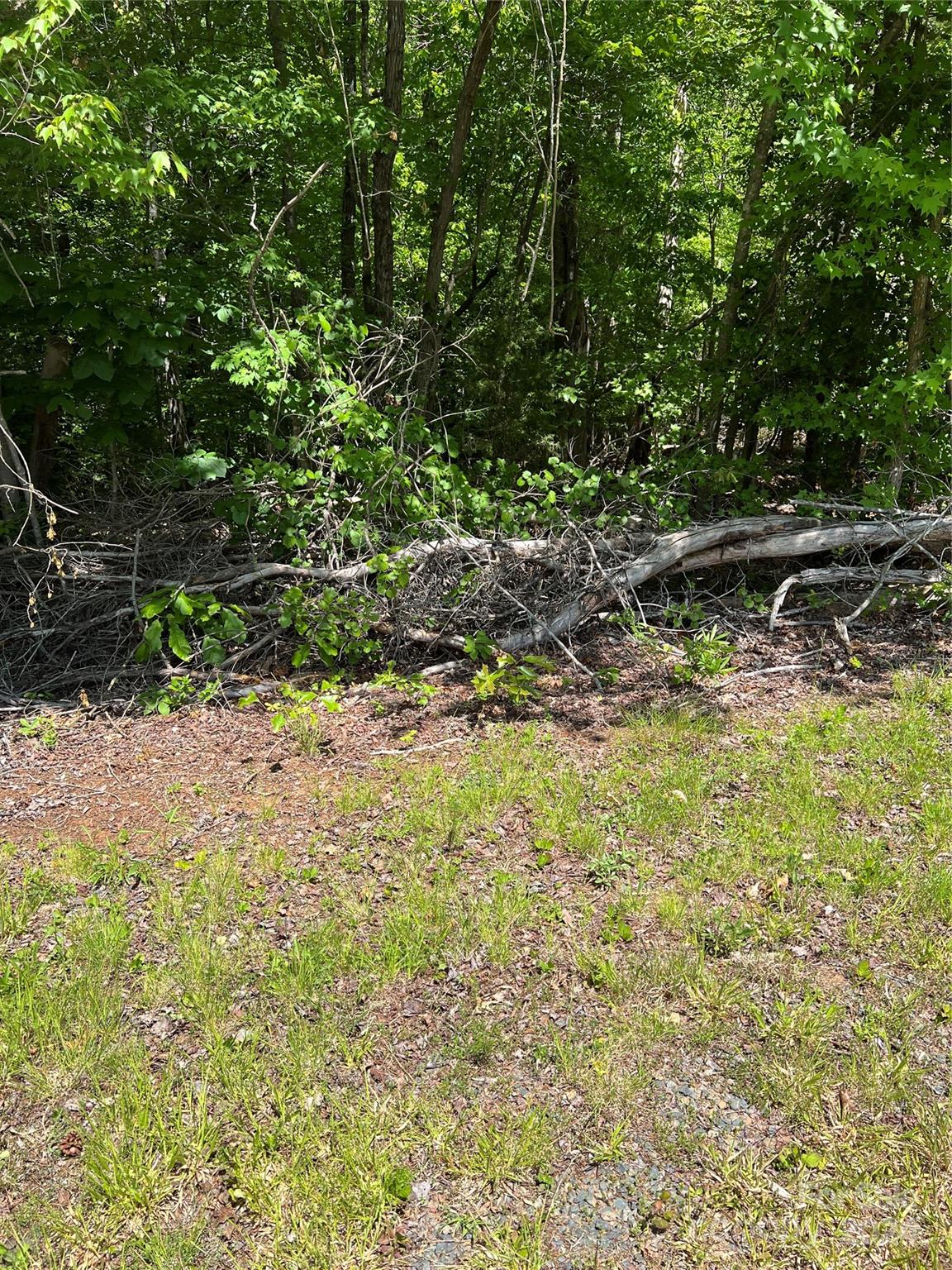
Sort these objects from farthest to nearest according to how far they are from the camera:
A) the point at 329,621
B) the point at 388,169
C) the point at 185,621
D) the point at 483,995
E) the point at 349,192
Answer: the point at 349,192, the point at 388,169, the point at 185,621, the point at 329,621, the point at 483,995

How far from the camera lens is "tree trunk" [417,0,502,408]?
24.7 feet

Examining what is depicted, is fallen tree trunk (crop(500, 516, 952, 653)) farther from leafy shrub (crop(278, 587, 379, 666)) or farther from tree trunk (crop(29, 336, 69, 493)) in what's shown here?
tree trunk (crop(29, 336, 69, 493))

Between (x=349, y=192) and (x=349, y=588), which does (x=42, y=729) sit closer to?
(x=349, y=588)

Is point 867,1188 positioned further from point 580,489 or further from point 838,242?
point 838,242

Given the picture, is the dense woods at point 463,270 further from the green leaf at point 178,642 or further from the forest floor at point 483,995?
the forest floor at point 483,995

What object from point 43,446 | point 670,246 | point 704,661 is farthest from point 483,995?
point 670,246

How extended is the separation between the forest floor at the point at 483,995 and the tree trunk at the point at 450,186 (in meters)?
3.94

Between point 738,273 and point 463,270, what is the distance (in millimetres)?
3156

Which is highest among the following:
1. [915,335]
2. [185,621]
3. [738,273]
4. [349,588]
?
[738,273]

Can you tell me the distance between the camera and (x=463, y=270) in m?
10.1

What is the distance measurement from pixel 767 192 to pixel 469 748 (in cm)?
644

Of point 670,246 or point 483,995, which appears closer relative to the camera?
point 483,995

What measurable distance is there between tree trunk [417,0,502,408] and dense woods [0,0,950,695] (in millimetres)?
32

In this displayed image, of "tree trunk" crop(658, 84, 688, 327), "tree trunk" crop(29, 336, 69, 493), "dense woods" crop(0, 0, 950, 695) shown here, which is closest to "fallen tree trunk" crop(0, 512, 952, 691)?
"dense woods" crop(0, 0, 950, 695)
